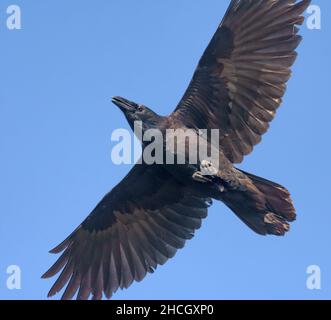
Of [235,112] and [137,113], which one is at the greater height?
[137,113]

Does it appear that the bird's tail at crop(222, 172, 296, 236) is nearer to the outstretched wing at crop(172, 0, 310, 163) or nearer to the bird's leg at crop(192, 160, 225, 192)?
the bird's leg at crop(192, 160, 225, 192)

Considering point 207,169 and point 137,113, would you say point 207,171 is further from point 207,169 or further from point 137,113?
point 137,113

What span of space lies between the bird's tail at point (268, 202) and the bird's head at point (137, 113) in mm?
1850

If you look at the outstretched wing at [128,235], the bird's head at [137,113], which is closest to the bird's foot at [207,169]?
the bird's head at [137,113]

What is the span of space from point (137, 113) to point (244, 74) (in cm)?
205

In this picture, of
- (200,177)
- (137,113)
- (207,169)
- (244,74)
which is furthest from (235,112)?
(137,113)

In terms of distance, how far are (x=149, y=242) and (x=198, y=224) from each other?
1125 millimetres

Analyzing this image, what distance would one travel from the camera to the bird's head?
1719 centimetres

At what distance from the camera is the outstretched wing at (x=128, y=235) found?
60.3ft

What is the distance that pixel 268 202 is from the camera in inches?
663

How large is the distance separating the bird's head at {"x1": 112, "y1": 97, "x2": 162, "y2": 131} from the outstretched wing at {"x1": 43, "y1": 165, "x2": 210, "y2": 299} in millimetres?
1229

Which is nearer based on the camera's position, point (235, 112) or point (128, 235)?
point (235, 112)

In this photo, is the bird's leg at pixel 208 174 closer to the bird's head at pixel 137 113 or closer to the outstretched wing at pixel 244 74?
the outstretched wing at pixel 244 74
